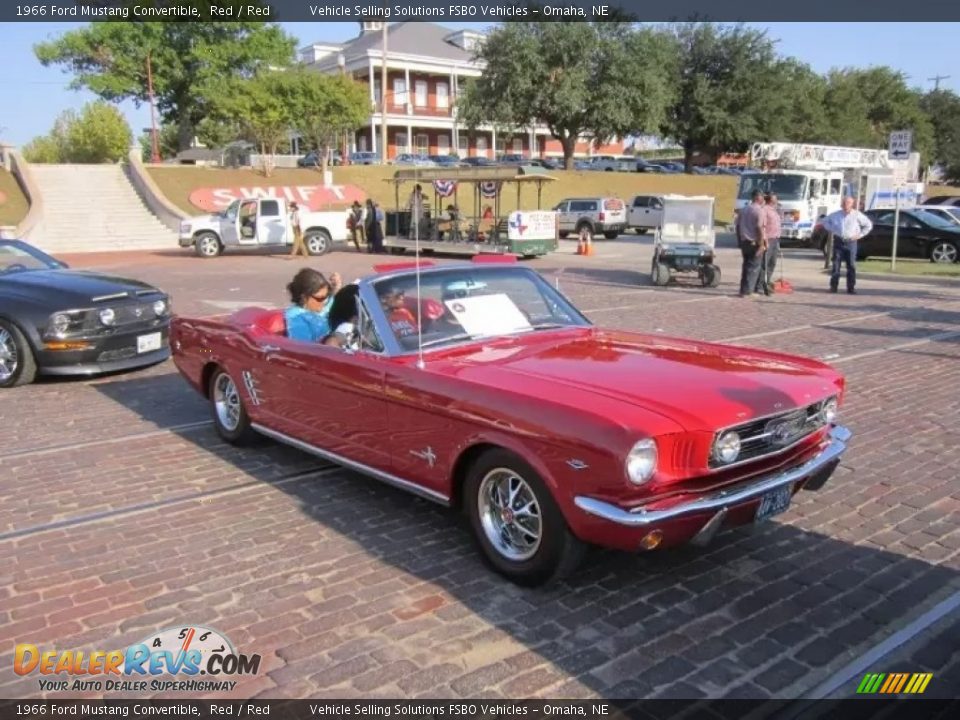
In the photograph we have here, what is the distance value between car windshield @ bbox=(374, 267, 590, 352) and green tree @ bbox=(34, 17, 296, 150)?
48836 mm

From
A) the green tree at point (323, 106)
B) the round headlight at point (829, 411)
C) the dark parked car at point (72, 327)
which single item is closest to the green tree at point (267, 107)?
the green tree at point (323, 106)

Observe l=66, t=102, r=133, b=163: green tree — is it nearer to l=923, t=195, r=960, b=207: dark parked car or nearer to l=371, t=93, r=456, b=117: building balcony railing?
l=371, t=93, r=456, b=117: building balcony railing

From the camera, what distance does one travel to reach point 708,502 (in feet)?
11.0

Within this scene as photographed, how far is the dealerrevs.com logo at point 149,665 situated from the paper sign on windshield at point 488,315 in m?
2.20

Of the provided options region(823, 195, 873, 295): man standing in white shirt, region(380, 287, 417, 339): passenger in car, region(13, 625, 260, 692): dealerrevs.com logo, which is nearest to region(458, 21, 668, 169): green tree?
region(823, 195, 873, 295): man standing in white shirt

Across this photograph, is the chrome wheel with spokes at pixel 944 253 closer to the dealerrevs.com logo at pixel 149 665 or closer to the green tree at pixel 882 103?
the dealerrevs.com logo at pixel 149 665

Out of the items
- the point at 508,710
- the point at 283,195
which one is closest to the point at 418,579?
the point at 508,710

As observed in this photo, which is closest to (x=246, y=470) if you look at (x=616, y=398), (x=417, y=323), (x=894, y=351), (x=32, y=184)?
(x=417, y=323)

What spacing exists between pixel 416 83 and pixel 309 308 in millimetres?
69241

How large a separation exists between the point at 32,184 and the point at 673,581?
37234mm

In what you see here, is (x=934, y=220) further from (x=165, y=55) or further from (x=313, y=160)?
(x=165, y=55)

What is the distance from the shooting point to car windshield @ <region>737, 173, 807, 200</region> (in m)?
25.7

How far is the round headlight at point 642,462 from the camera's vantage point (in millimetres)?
3188

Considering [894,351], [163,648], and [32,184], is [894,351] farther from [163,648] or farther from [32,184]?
[32,184]
